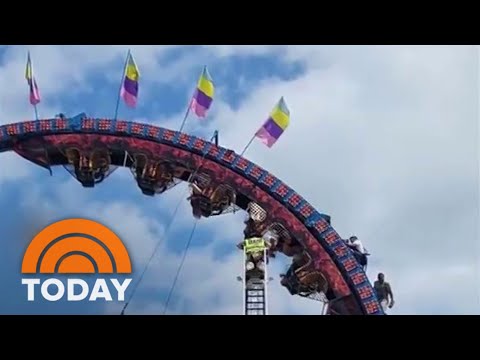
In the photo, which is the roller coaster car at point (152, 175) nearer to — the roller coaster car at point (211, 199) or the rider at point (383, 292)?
the roller coaster car at point (211, 199)

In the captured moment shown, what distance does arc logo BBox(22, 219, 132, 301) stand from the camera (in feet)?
41.5

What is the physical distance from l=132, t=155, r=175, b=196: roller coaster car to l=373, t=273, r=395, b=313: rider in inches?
115

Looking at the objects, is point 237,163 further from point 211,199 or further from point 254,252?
point 254,252

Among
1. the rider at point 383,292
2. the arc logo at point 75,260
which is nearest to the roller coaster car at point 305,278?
the rider at point 383,292

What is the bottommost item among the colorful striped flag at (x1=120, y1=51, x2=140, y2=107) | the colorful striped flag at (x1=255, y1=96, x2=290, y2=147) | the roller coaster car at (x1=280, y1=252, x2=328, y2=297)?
the roller coaster car at (x1=280, y1=252, x2=328, y2=297)

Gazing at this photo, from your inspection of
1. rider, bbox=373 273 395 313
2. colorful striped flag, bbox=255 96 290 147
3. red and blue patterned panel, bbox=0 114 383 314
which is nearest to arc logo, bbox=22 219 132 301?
red and blue patterned panel, bbox=0 114 383 314

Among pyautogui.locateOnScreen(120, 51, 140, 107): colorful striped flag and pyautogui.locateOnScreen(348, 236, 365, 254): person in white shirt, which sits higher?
pyautogui.locateOnScreen(120, 51, 140, 107): colorful striped flag

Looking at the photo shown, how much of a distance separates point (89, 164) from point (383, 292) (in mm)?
4035

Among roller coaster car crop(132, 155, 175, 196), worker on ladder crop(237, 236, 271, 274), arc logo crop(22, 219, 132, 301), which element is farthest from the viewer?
roller coaster car crop(132, 155, 175, 196)

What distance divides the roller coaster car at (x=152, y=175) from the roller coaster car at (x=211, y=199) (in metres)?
0.35

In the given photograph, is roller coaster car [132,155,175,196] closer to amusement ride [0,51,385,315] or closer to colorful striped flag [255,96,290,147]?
amusement ride [0,51,385,315]

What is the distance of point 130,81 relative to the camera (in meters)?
13.5

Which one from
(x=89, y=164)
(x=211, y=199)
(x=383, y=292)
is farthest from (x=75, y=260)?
(x=383, y=292)
